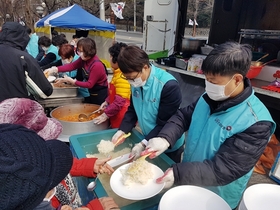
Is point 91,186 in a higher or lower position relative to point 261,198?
lower

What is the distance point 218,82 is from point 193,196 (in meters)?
0.59

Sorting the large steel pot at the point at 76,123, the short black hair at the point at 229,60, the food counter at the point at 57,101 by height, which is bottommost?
the food counter at the point at 57,101

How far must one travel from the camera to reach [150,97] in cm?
158

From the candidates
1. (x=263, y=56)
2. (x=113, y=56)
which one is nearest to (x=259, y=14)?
(x=263, y=56)

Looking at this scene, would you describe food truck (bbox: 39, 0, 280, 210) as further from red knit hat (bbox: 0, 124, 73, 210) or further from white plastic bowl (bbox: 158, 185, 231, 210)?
red knit hat (bbox: 0, 124, 73, 210)

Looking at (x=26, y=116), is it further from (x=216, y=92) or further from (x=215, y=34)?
(x=215, y=34)

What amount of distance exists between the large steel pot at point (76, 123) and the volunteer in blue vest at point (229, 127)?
3.93 feet

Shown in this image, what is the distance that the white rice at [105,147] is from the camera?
5.08ft

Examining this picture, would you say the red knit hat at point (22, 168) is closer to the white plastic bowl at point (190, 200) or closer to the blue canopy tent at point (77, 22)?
the white plastic bowl at point (190, 200)

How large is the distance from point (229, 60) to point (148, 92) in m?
0.69

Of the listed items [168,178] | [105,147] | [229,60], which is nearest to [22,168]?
[168,178]

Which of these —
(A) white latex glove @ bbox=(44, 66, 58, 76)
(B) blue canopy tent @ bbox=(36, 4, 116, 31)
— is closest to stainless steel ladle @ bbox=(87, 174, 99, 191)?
(A) white latex glove @ bbox=(44, 66, 58, 76)

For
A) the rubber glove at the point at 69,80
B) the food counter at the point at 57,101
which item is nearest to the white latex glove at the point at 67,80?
the rubber glove at the point at 69,80

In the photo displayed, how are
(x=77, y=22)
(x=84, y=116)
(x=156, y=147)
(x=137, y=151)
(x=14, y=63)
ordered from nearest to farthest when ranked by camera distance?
(x=156, y=147) < (x=137, y=151) < (x=14, y=63) < (x=84, y=116) < (x=77, y=22)
